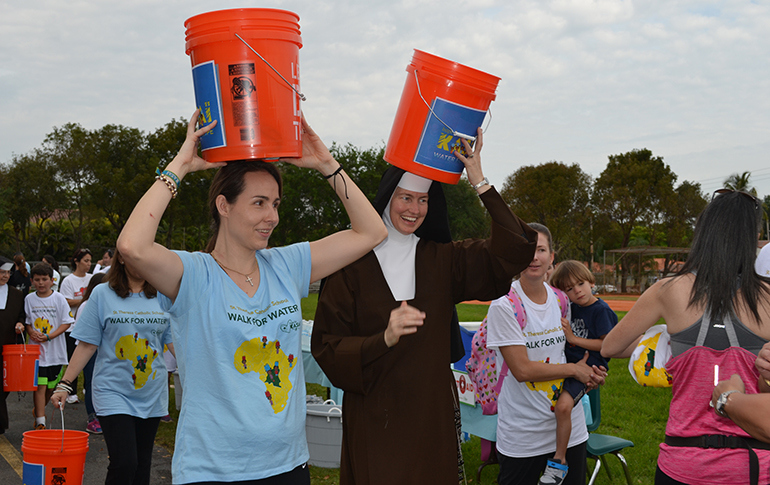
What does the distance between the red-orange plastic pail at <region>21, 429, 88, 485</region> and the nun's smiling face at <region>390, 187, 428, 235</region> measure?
7.55ft

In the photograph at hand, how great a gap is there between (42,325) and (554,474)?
7.20 metres

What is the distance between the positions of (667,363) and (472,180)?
1206 millimetres

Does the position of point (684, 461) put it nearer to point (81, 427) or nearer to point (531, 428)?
point (531, 428)

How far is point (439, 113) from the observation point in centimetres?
294

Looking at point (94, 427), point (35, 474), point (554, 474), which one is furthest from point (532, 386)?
point (94, 427)

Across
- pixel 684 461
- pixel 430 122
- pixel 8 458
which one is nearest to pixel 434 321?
pixel 430 122

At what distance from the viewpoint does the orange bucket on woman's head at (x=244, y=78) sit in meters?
2.48

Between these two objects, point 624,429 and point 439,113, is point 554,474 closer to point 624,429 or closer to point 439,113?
point 439,113

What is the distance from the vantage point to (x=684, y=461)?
8.95 feet

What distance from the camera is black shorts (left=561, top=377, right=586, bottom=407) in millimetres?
4004

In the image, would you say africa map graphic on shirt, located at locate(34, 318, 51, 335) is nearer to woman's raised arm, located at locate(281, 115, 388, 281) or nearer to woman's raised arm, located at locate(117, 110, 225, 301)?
woman's raised arm, located at locate(281, 115, 388, 281)

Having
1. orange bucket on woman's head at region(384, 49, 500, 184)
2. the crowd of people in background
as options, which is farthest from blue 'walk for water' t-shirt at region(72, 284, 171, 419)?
orange bucket on woman's head at region(384, 49, 500, 184)

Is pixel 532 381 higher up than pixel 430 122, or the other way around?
pixel 430 122

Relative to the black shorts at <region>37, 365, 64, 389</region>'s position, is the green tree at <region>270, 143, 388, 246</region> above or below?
above
